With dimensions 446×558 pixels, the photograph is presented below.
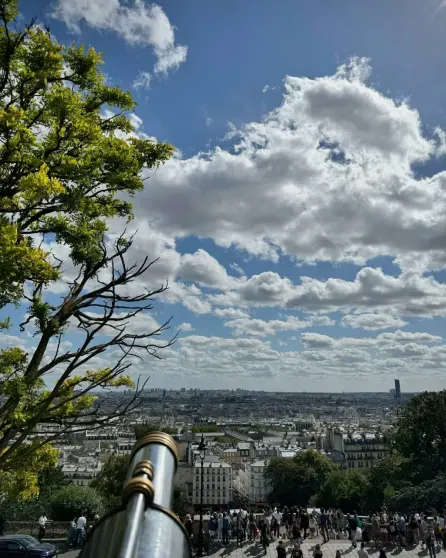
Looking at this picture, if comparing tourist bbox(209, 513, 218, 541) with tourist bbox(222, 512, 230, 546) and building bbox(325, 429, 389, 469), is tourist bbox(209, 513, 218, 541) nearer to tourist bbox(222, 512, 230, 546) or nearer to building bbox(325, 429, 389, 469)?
tourist bbox(222, 512, 230, 546)

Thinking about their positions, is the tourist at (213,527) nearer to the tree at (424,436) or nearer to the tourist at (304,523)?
the tourist at (304,523)

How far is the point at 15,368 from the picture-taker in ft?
27.2

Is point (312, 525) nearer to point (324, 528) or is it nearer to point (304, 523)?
point (304, 523)

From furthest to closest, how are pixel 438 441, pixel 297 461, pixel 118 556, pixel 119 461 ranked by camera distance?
pixel 297 461
pixel 119 461
pixel 438 441
pixel 118 556

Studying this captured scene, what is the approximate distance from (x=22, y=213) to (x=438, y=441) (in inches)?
2004

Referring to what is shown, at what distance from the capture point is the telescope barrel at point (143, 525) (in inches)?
74.7

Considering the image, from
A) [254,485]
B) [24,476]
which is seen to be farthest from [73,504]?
[254,485]

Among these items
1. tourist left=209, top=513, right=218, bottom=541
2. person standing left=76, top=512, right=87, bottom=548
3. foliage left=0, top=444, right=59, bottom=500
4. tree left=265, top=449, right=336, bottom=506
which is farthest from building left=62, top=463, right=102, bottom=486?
foliage left=0, top=444, right=59, bottom=500

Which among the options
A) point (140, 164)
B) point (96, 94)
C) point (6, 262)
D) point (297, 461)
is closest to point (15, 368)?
point (6, 262)

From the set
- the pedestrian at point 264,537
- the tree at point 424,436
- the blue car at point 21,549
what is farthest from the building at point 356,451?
the blue car at point 21,549

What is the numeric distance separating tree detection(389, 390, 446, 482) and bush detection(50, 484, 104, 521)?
3084cm

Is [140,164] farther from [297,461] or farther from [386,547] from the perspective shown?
[297,461]

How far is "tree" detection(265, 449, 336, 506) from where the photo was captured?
266 feet

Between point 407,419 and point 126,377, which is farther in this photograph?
point 407,419
